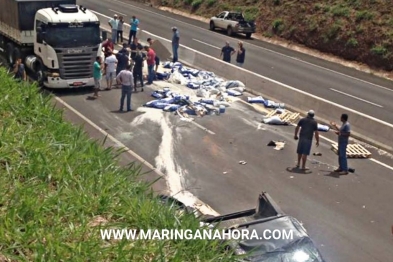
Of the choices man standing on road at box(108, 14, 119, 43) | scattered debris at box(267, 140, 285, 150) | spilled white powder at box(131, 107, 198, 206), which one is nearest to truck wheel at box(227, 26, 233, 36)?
man standing on road at box(108, 14, 119, 43)

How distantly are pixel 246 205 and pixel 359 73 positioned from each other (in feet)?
69.1

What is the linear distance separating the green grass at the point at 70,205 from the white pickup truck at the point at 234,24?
32038mm

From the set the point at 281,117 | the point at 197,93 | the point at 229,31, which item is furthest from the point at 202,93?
the point at 229,31

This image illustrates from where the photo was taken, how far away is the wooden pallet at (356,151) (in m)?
17.4

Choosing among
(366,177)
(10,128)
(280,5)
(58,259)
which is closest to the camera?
(58,259)

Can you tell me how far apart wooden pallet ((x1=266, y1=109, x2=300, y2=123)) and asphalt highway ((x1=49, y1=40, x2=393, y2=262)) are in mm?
571

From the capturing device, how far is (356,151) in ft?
57.7

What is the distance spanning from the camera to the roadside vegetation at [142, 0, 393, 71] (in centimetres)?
3425

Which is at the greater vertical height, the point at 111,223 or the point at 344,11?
the point at 111,223

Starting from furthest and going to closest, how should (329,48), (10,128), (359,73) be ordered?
(329,48), (359,73), (10,128)

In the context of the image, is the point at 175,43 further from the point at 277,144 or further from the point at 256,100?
the point at 277,144

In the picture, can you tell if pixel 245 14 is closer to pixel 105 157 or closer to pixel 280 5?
pixel 280 5

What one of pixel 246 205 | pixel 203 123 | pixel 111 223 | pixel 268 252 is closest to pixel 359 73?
pixel 203 123

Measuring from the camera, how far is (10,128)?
23.4ft
